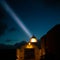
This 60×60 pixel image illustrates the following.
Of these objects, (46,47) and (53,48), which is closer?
(53,48)

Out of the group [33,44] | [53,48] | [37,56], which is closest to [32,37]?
[33,44]

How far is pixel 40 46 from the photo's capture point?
35.0 meters

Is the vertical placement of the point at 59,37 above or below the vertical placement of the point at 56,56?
above

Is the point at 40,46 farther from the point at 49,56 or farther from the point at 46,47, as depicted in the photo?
the point at 49,56

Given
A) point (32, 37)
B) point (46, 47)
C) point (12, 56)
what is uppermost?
point (32, 37)

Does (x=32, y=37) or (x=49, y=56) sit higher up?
(x=32, y=37)

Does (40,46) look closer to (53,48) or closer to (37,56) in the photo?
(37,56)

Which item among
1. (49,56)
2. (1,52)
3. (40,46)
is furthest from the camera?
(40,46)

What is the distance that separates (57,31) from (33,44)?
781cm

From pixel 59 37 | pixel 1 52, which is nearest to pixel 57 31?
pixel 59 37

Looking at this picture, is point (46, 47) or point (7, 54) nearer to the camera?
point (7, 54)

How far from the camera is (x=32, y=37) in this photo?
32.1 meters

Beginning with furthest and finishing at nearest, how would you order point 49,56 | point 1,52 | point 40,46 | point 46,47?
point 40,46 < point 46,47 < point 49,56 < point 1,52

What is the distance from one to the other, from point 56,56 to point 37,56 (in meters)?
7.67
